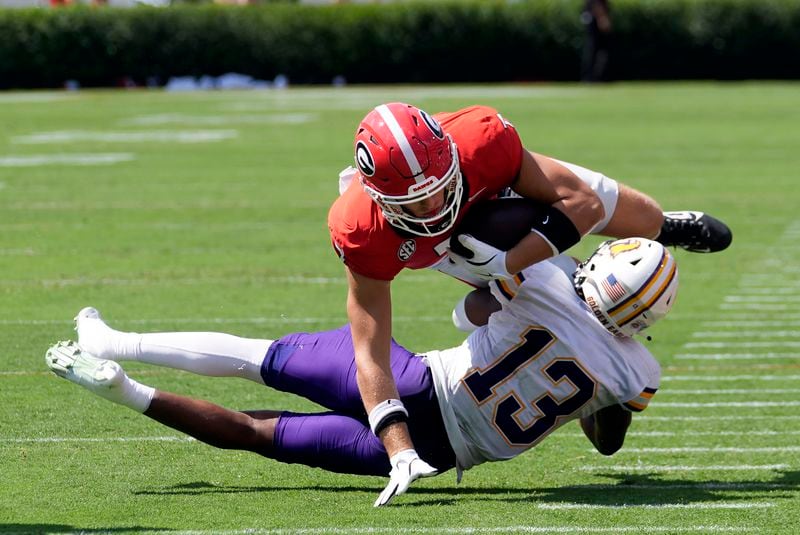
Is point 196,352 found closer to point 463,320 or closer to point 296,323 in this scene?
point 463,320

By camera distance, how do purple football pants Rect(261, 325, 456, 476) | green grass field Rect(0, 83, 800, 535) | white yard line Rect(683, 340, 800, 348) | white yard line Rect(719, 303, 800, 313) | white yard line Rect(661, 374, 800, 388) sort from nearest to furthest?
green grass field Rect(0, 83, 800, 535) < purple football pants Rect(261, 325, 456, 476) < white yard line Rect(661, 374, 800, 388) < white yard line Rect(683, 340, 800, 348) < white yard line Rect(719, 303, 800, 313)

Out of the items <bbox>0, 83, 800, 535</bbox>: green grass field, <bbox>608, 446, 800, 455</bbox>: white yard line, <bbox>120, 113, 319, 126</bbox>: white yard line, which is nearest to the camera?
<bbox>0, 83, 800, 535</bbox>: green grass field

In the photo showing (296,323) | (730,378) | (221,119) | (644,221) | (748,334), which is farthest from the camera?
(221,119)

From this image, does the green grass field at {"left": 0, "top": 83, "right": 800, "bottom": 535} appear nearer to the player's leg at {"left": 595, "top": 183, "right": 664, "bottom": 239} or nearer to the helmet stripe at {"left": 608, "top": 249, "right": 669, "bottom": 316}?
the helmet stripe at {"left": 608, "top": 249, "right": 669, "bottom": 316}

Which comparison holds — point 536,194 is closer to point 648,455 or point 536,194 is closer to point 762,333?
point 648,455

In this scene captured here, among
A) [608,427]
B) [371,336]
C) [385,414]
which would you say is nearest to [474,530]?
[385,414]

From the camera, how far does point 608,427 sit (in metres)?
5.05

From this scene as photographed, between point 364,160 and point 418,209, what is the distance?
243 mm

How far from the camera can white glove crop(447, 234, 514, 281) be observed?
4.83 m

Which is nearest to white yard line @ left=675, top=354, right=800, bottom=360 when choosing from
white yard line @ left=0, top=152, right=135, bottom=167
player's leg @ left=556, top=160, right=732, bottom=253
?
player's leg @ left=556, top=160, right=732, bottom=253

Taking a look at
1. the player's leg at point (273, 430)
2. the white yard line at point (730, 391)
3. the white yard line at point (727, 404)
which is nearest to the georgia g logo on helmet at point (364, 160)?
the player's leg at point (273, 430)

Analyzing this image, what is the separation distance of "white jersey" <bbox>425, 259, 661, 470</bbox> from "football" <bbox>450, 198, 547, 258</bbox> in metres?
0.14

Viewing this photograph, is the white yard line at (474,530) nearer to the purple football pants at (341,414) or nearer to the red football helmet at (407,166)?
the purple football pants at (341,414)

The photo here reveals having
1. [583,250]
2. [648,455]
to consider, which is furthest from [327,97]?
[648,455]
